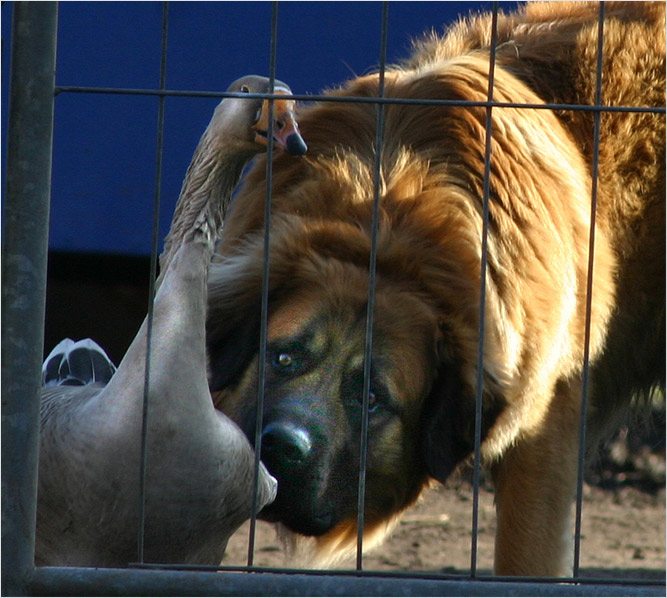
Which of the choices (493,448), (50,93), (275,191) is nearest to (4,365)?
(50,93)

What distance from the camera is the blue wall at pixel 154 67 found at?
5.15 meters

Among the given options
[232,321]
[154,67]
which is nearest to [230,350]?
[232,321]

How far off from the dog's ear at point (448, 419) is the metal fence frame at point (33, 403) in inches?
41.9

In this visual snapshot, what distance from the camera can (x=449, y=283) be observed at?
339 centimetres

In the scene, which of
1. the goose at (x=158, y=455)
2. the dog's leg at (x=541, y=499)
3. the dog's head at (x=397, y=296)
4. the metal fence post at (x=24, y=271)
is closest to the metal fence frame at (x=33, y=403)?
the metal fence post at (x=24, y=271)

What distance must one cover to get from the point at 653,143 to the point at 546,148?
0.55 m

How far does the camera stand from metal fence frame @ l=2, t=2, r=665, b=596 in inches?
89.4

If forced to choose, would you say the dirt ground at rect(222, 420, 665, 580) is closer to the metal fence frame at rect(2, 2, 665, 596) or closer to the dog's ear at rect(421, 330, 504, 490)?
the dog's ear at rect(421, 330, 504, 490)

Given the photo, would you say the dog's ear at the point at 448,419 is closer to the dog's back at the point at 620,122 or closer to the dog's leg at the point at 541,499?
the dog's leg at the point at 541,499

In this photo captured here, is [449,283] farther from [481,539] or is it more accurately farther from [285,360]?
[481,539]

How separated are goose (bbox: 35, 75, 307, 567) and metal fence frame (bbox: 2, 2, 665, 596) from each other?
1.01 feet

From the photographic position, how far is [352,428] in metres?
3.13

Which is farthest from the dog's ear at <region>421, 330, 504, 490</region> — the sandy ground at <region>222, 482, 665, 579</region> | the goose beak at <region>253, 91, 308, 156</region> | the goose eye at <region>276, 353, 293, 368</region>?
the sandy ground at <region>222, 482, 665, 579</region>

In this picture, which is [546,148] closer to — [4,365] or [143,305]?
[4,365]
